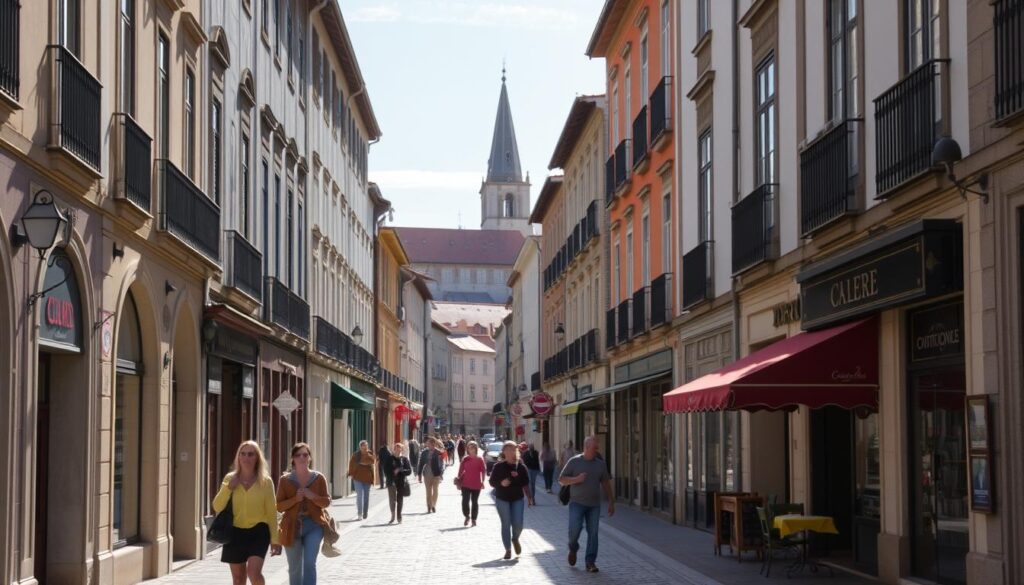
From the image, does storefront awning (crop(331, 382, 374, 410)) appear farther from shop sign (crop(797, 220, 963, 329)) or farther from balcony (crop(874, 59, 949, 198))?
balcony (crop(874, 59, 949, 198))

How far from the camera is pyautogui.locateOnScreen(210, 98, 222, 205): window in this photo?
21.3 meters

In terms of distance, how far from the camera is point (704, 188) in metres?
25.7

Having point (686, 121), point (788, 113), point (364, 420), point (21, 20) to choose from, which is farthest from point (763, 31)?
point (364, 420)

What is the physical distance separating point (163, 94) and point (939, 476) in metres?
10.3

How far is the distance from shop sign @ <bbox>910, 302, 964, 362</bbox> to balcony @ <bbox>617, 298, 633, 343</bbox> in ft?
62.5

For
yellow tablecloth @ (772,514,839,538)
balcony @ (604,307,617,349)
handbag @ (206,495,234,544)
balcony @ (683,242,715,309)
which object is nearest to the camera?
handbag @ (206,495,234,544)

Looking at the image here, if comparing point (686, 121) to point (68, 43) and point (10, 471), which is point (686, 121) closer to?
point (68, 43)

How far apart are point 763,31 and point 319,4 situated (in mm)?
15335

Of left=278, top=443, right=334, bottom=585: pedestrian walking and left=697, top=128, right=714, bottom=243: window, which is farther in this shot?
left=697, top=128, right=714, bottom=243: window

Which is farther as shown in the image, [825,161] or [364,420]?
[364,420]

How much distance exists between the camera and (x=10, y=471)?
12.3 m

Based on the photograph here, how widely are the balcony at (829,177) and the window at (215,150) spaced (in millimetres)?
8501

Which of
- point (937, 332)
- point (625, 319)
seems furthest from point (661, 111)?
point (937, 332)

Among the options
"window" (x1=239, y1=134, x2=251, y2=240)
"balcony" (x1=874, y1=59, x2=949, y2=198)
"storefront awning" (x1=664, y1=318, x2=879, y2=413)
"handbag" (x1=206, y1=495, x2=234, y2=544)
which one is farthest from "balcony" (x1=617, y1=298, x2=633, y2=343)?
"handbag" (x1=206, y1=495, x2=234, y2=544)
